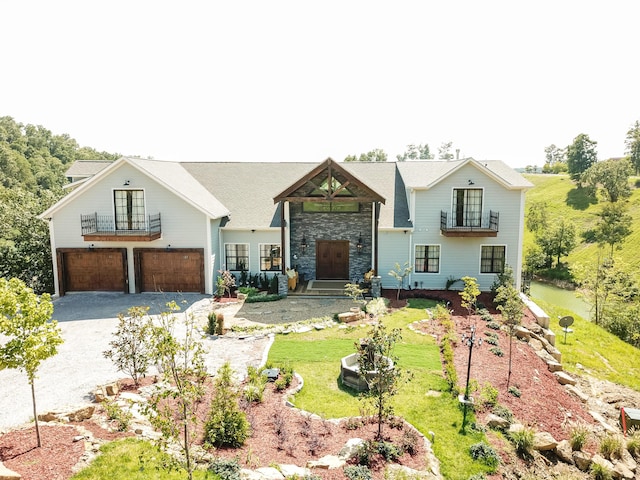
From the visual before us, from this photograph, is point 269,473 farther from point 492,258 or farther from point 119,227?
point 492,258

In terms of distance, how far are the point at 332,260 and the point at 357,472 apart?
1564 centimetres

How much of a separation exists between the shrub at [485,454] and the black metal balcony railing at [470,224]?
13052 mm

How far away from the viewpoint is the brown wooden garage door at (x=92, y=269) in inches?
836

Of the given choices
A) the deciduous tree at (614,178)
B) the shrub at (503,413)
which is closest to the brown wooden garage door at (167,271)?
the shrub at (503,413)

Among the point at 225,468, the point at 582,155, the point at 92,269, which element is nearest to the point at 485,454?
the point at 225,468

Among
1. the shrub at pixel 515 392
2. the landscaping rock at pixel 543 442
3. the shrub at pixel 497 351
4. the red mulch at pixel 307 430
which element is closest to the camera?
the red mulch at pixel 307 430

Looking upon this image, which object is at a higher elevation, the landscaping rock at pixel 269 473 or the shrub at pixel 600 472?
the landscaping rock at pixel 269 473

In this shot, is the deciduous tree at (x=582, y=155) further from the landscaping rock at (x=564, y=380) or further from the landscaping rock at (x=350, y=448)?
the landscaping rock at (x=350, y=448)

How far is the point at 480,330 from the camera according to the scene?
16.5m

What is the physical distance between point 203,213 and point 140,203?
10.5 feet

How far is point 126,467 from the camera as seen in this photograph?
7.46 m

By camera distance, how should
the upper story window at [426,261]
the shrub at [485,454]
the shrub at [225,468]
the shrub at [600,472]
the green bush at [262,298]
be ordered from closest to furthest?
the shrub at [225,468], the shrub at [485,454], the shrub at [600,472], the green bush at [262,298], the upper story window at [426,261]

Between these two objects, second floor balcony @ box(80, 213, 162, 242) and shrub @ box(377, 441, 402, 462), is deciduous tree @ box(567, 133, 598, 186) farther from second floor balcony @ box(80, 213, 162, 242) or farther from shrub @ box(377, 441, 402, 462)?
shrub @ box(377, 441, 402, 462)

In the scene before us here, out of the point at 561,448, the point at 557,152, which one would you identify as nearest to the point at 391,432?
the point at 561,448
